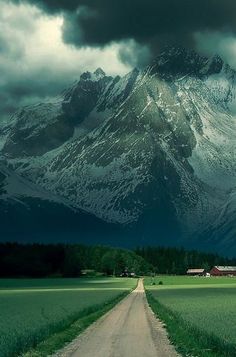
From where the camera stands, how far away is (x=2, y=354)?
3766 centimetres

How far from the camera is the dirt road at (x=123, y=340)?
130 feet

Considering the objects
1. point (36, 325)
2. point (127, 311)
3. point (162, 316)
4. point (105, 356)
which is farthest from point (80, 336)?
point (127, 311)

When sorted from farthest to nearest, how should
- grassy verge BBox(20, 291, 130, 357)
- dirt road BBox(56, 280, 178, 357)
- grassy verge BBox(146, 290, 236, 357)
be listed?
grassy verge BBox(20, 291, 130, 357) < dirt road BBox(56, 280, 178, 357) < grassy verge BBox(146, 290, 236, 357)

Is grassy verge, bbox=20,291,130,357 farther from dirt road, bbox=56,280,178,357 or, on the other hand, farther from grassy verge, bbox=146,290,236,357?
grassy verge, bbox=146,290,236,357

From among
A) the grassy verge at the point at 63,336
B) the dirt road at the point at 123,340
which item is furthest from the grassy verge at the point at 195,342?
the grassy verge at the point at 63,336

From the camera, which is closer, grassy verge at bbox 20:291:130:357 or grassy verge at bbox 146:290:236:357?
grassy verge at bbox 146:290:236:357

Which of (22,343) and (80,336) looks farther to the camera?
(80,336)

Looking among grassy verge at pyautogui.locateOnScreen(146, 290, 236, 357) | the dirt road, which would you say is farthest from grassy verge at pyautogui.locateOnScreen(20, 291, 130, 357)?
grassy verge at pyautogui.locateOnScreen(146, 290, 236, 357)

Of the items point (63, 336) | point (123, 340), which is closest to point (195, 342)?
point (123, 340)

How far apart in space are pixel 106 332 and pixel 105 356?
15340 millimetres

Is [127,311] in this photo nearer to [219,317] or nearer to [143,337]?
[219,317]

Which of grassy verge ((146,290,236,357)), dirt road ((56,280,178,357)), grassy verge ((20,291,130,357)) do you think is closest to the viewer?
grassy verge ((146,290,236,357))

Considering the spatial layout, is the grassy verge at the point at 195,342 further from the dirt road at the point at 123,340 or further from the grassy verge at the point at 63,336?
the grassy verge at the point at 63,336

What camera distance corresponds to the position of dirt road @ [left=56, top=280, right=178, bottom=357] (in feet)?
130
